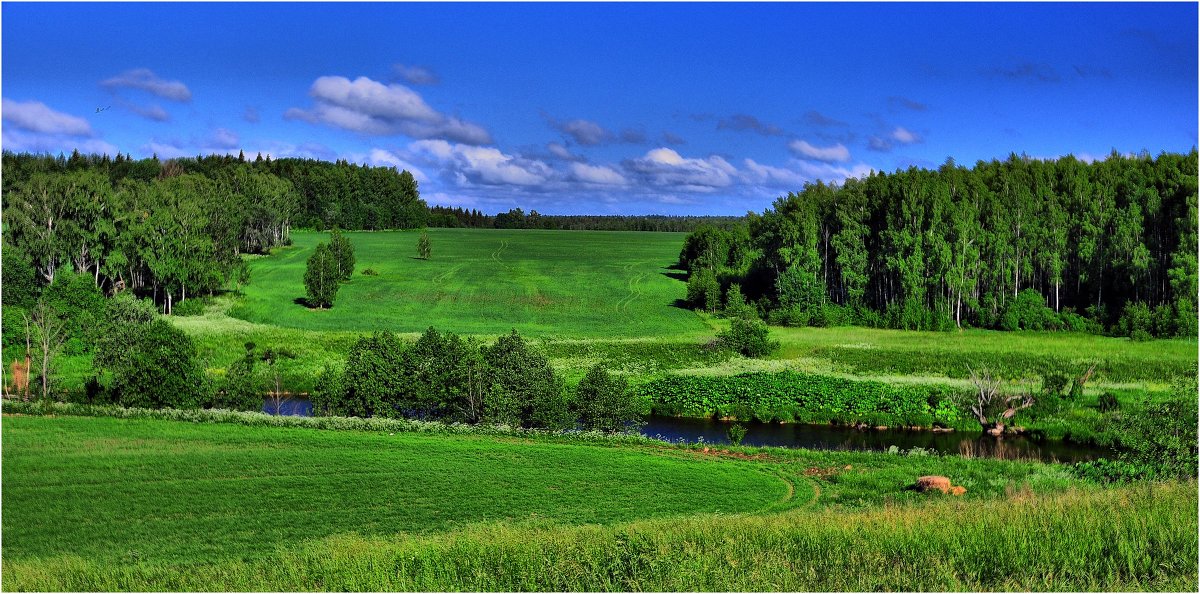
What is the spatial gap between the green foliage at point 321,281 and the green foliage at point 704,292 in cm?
3241

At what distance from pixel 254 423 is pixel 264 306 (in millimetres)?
46434

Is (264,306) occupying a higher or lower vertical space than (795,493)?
higher

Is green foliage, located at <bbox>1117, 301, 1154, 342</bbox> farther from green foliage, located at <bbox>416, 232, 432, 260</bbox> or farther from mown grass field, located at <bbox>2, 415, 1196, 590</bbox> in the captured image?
green foliage, located at <bbox>416, 232, 432, 260</bbox>

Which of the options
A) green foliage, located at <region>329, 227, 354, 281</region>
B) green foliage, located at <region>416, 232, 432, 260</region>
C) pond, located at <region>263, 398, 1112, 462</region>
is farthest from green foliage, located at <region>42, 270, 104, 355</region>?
green foliage, located at <region>416, 232, 432, 260</region>

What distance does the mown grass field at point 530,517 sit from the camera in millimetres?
13586

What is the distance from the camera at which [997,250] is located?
7675cm

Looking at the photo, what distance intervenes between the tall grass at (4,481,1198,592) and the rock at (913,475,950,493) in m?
11.1

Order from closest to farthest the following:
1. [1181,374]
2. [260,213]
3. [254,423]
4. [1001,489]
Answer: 1. [1001,489]
2. [254,423]
3. [1181,374]
4. [260,213]

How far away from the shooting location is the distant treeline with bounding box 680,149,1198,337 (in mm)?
71938

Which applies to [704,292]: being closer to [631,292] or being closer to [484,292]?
[631,292]

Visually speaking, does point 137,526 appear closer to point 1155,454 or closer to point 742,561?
point 742,561

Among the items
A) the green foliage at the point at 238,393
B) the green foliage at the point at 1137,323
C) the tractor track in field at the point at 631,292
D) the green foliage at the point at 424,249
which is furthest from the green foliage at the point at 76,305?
the green foliage at the point at 1137,323

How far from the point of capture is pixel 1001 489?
2934 cm

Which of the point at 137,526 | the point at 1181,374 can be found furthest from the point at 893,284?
the point at 137,526
